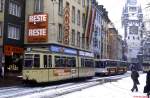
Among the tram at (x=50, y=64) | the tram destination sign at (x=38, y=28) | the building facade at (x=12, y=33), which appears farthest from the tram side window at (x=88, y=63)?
the building facade at (x=12, y=33)

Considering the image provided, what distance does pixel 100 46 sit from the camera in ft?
265

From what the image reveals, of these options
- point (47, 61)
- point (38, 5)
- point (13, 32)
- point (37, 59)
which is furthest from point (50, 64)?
point (38, 5)

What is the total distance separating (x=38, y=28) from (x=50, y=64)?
14752 millimetres

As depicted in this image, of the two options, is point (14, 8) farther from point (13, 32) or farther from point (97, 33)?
point (97, 33)

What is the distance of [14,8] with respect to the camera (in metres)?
45.3

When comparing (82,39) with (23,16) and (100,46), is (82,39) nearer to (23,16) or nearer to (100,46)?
(23,16)

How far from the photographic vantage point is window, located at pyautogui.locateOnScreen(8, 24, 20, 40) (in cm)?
4426

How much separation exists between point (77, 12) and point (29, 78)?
89.7 feet

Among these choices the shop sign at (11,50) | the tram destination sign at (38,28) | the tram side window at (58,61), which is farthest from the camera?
the tram destination sign at (38,28)

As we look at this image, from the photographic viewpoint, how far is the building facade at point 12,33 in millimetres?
42531

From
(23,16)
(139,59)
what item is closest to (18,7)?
(23,16)

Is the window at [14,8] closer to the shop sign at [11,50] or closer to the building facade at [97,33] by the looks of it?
the shop sign at [11,50]

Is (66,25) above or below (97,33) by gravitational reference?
below

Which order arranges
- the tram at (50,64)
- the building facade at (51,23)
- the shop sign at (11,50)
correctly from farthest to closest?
the building facade at (51,23)
the shop sign at (11,50)
the tram at (50,64)
